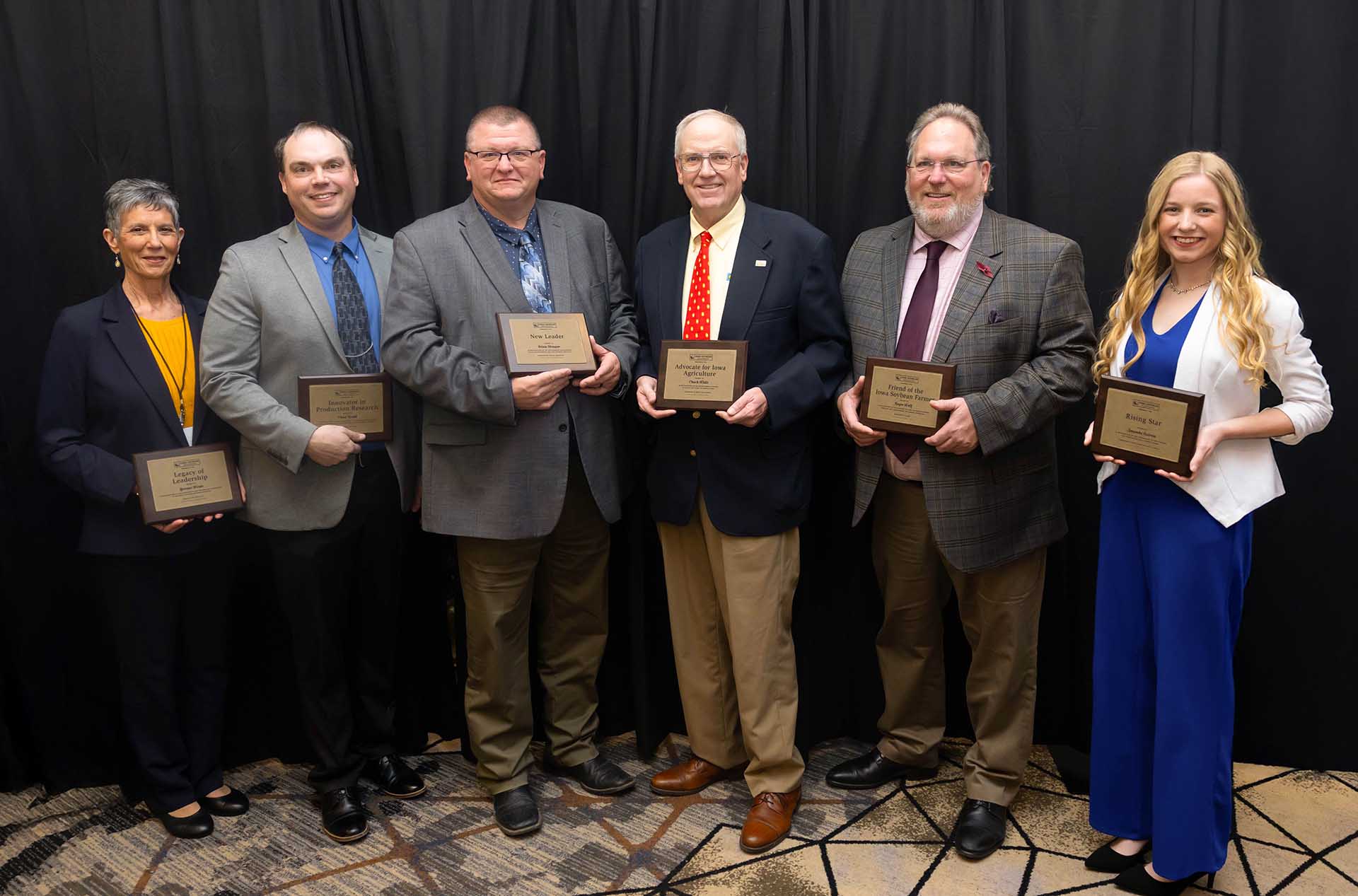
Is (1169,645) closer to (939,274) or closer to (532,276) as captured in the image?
(939,274)

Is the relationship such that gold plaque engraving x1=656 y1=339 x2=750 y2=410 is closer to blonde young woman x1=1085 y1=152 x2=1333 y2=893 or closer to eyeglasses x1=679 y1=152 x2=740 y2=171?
eyeglasses x1=679 y1=152 x2=740 y2=171

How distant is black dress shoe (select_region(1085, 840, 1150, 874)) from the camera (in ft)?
8.54

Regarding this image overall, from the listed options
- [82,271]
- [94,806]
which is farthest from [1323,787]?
[82,271]

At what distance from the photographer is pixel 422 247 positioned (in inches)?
107

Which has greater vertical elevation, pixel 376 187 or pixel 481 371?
pixel 376 187

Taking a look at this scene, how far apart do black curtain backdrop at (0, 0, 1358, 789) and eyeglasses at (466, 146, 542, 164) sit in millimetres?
492

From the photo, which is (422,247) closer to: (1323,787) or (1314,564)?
(1314,564)

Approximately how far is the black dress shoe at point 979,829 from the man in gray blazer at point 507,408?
0.98 meters

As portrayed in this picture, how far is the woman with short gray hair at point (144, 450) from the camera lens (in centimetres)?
274

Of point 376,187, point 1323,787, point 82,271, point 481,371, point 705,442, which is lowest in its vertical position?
point 1323,787

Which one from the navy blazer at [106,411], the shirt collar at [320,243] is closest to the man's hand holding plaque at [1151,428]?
the shirt collar at [320,243]

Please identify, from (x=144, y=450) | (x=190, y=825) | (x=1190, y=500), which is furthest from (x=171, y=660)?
(x=1190, y=500)

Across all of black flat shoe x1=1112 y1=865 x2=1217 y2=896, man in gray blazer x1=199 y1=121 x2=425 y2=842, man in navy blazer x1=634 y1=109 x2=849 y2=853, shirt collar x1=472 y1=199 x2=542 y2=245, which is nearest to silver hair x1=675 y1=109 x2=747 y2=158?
man in navy blazer x1=634 y1=109 x2=849 y2=853

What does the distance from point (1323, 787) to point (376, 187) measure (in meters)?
3.40
